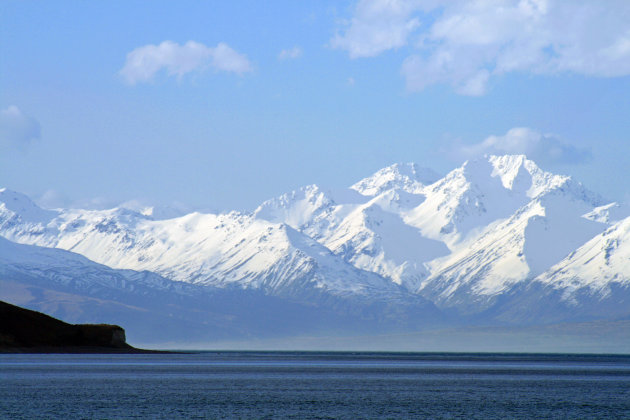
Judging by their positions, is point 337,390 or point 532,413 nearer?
point 532,413

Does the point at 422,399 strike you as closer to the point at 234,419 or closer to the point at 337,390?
the point at 337,390

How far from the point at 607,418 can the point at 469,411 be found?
1616cm

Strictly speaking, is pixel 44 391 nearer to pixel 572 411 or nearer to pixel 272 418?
pixel 272 418

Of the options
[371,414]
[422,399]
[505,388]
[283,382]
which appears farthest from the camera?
[283,382]

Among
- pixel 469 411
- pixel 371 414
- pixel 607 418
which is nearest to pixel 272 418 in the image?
pixel 371 414

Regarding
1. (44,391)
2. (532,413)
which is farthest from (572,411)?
(44,391)

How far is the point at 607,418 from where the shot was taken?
117 metres

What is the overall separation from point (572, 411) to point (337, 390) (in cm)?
4859

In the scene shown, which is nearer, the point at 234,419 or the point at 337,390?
the point at 234,419

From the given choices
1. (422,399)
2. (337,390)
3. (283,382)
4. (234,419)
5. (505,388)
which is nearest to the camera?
(234,419)

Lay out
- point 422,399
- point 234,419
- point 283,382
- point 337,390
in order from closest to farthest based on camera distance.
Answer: point 234,419 < point 422,399 < point 337,390 < point 283,382

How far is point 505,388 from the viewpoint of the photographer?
587 ft

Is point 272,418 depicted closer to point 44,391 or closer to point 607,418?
point 607,418

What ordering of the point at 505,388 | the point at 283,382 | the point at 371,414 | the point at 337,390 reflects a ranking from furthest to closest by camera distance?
the point at 283,382, the point at 505,388, the point at 337,390, the point at 371,414
